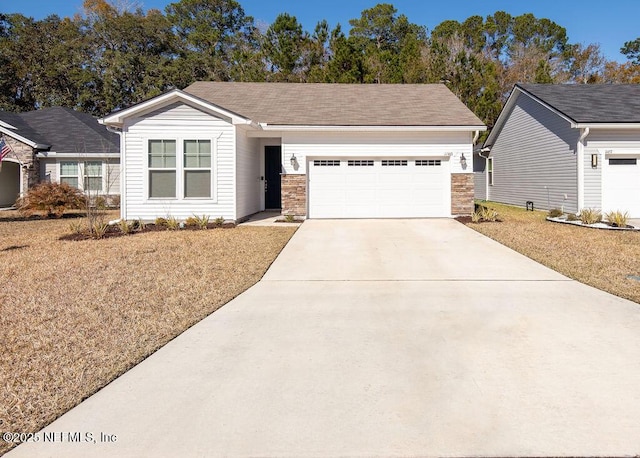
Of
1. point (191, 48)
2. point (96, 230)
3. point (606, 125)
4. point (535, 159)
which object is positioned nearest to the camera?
point (96, 230)

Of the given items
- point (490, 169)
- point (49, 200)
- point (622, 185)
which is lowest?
point (49, 200)

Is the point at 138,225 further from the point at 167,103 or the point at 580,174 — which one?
the point at 580,174

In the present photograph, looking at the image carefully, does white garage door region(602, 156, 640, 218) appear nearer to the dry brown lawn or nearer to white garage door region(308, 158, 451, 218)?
white garage door region(308, 158, 451, 218)

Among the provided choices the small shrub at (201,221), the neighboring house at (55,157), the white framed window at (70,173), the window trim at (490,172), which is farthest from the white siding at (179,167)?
the window trim at (490,172)

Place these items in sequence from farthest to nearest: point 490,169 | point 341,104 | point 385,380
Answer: point 490,169
point 341,104
point 385,380

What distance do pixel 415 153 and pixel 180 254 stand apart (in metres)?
8.84

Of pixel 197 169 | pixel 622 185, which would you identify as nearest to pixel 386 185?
pixel 197 169

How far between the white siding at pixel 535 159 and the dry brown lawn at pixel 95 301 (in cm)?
1060

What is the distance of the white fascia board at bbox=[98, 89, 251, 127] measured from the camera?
495 inches

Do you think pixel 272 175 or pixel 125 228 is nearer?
pixel 125 228

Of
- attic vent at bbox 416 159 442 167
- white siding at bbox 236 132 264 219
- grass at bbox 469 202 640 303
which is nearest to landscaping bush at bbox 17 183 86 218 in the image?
white siding at bbox 236 132 264 219

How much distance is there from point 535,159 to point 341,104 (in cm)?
808

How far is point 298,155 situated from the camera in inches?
587

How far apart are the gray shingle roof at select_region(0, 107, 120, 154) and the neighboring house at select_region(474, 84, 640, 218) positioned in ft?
57.8
